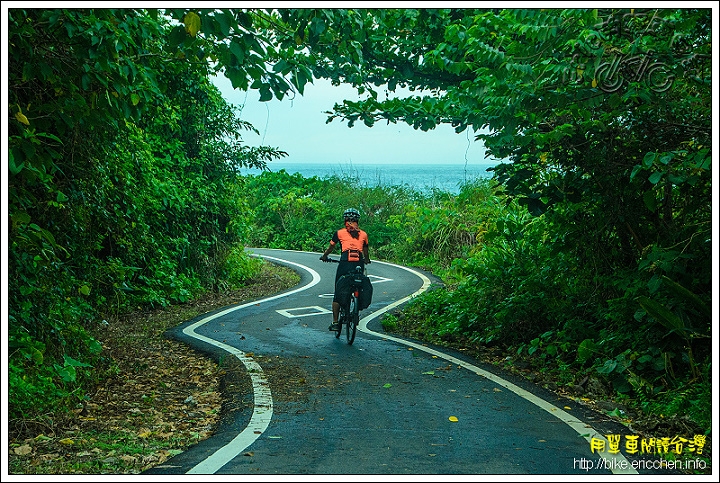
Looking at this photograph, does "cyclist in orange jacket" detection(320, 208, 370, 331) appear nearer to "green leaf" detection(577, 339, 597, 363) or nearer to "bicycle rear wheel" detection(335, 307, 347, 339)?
"bicycle rear wheel" detection(335, 307, 347, 339)

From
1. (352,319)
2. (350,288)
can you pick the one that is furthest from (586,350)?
(350,288)

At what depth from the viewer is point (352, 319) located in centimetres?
1111

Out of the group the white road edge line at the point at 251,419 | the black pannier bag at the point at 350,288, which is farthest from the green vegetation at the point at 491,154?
the white road edge line at the point at 251,419

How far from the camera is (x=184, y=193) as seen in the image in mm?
16281

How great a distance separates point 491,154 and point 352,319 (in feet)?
11.4

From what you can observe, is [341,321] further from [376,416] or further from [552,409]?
[552,409]

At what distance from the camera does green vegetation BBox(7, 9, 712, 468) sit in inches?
245

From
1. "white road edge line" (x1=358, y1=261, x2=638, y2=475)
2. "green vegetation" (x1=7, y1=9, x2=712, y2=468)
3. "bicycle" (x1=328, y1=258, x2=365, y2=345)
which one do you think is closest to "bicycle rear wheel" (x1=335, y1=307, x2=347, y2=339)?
"bicycle" (x1=328, y1=258, x2=365, y2=345)

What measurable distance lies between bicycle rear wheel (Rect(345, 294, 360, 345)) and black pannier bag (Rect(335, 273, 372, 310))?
0.13m

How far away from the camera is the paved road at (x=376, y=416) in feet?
17.7

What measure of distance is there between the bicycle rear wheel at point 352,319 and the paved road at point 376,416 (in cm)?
22

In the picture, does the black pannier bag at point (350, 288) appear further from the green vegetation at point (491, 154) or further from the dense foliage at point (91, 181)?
the dense foliage at point (91, 181)

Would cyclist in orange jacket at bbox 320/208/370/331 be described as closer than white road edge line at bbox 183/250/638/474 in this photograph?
No

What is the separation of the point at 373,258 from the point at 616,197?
19.2 m
